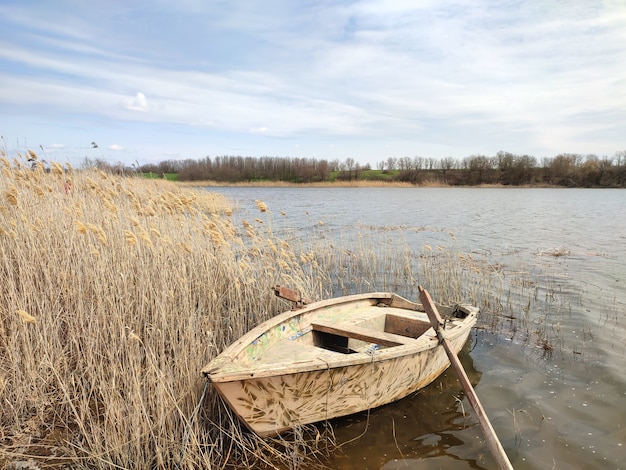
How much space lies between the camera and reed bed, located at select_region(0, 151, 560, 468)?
Answer: 3.03 m

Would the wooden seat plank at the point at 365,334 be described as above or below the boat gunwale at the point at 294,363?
below

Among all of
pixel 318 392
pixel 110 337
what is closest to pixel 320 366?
pixel 318 392

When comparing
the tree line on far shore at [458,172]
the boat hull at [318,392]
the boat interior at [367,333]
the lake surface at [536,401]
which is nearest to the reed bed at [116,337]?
the boat hull at [318,392]

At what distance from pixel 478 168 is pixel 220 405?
57763mm

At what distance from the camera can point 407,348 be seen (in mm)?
3955

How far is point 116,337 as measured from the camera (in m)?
3.69

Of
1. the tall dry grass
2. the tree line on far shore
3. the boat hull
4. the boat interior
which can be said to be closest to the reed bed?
the tall dry grass

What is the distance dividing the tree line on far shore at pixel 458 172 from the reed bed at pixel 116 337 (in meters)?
39.9

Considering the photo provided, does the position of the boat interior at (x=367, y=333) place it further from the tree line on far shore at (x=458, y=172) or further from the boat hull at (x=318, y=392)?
the tree line on far shore at (x=458, y=172)

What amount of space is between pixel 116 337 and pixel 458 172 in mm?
57559

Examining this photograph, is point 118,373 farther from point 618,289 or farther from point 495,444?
point 618,289

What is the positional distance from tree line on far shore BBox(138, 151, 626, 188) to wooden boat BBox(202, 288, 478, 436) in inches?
1623

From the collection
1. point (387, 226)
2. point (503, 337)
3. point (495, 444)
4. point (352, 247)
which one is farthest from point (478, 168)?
point (495, 444)

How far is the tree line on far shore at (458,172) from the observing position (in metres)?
48.9
